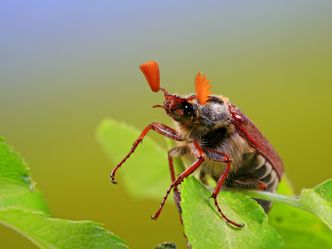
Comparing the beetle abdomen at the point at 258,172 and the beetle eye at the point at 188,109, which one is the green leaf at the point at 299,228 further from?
the beetle eye at the point at 188,109

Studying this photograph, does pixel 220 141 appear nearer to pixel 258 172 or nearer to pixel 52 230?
pixel 258 172

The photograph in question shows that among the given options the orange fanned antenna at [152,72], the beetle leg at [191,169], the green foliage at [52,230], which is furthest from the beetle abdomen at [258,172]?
the green foliage at [52,230]

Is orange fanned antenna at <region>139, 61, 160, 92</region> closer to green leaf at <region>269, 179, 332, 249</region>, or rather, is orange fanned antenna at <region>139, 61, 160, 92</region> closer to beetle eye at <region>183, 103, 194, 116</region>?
beetle eye at <region>183, 103, 194, 116</region>

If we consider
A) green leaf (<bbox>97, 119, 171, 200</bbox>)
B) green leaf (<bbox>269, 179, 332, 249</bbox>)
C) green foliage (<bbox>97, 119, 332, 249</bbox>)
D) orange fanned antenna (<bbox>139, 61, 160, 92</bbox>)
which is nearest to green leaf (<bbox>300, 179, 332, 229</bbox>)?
green foliage (<bbox>97, 119, 332, 249</bbox>)

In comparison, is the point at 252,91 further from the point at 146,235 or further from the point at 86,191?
the point at 146,235

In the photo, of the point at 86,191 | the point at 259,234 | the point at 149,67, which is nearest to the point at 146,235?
the point at 86,191

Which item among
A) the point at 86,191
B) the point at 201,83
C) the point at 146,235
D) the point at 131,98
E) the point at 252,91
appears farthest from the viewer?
the point at 131,98

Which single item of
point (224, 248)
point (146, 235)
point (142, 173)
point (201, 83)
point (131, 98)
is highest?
point (201, 83)
